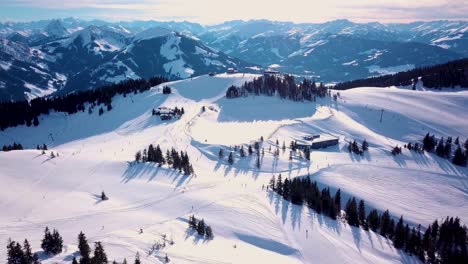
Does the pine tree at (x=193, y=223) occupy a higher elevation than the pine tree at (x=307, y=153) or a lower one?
higher

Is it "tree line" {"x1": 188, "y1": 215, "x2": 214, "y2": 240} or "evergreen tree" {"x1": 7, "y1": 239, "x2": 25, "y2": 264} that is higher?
"evergreen tree" {"x1": 7, "y1": 239, "x2": 25, "y2": 264}

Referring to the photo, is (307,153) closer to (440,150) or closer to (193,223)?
(440,150)

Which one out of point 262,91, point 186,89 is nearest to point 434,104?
point 262,91

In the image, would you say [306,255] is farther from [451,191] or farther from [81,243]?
[451,191]

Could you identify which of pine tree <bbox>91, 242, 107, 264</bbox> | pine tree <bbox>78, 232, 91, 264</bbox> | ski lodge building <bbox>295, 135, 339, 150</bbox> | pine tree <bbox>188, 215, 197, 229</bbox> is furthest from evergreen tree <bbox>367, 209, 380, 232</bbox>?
pine tree <bbox>78, 232, 91, 264</bbox>

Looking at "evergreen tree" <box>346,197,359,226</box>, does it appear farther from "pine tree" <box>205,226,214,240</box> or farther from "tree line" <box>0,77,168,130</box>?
"tree line" <box>0,77,168,130</box>

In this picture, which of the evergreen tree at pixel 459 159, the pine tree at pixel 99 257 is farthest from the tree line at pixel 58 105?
the evergreen tree at pixel 459 159

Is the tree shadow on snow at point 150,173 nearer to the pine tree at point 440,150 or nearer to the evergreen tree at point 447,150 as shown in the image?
the pine tree at point 440,150
